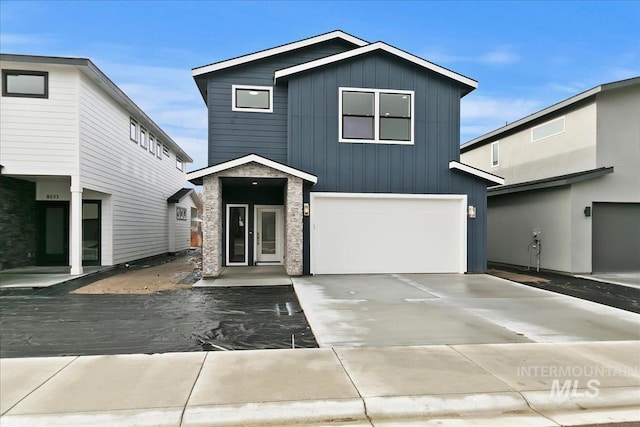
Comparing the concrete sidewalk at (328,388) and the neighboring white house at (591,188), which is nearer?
the concrete sidewalk at (328,388)

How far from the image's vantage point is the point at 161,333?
5.56m

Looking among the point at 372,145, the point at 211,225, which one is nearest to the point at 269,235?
the point at 211,225

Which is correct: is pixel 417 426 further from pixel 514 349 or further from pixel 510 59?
pixel 510 59

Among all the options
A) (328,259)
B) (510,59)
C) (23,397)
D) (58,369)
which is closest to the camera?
(23,397)

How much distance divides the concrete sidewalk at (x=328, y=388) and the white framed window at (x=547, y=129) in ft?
38.0

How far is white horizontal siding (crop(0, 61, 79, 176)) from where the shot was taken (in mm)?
10719

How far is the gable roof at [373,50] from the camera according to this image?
1144cm

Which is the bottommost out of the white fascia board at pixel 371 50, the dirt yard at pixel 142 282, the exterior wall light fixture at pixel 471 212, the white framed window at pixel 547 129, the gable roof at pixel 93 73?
the dirt yard at pixel 142 282

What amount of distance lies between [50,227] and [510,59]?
3387cm

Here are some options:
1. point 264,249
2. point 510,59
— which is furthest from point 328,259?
point 510,59

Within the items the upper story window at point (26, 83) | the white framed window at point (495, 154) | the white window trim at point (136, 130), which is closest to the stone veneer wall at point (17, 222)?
the upper story window at point (26, 83)

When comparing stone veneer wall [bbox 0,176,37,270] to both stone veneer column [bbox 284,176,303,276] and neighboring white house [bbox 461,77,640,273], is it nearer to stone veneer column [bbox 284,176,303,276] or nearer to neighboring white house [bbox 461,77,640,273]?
stone veneer column [bbox 284,176,303,276]

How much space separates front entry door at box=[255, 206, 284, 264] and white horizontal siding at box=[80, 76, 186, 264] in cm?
518

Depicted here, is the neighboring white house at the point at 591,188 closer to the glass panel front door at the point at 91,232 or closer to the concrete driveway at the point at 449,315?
the concrete driveway at the point at 449,315
